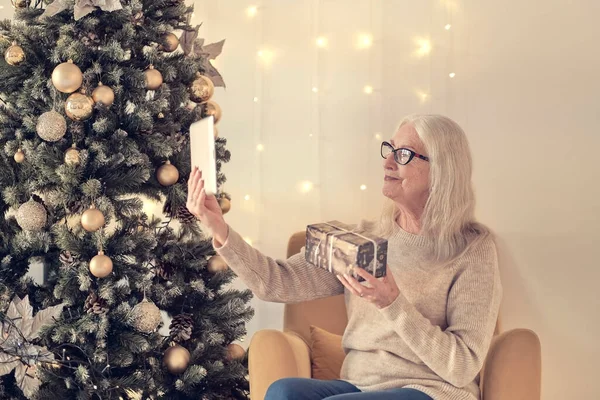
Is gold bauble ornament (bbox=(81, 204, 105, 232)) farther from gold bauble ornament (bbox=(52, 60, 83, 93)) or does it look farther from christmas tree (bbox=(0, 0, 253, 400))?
gold bauble ornament (bbox=(52, 60, 83, 93))

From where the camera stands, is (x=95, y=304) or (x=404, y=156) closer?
(x=95, y=304)

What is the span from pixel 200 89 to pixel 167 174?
259mm

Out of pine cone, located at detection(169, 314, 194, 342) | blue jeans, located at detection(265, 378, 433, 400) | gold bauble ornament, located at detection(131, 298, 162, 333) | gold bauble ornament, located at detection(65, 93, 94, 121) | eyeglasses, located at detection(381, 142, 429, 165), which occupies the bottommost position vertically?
blue jeans, located at detection(265, 378, 433, 400)

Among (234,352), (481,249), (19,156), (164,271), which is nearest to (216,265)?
(164,271)

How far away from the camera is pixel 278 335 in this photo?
1.89 meters

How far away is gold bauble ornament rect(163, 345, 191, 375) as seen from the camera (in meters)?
1.90

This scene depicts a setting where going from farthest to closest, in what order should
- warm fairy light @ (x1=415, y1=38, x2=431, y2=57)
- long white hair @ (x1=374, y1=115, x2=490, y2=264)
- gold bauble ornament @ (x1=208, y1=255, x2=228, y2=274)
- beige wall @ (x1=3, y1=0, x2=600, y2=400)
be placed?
warm fairy light @ (x1=415, y1=38, x2=431, y2=57), beige wall @ (x1=3, y1=0, x2=600, y2=400), gold bauble ornament @ (x1=208, y1=255, x2=228, y2=274), long white hair @ (x1=374, y1=115, x2=490, y2=264)

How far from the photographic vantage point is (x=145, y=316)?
1803 millimetres

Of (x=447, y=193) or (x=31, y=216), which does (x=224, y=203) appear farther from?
(x=447, y=193)

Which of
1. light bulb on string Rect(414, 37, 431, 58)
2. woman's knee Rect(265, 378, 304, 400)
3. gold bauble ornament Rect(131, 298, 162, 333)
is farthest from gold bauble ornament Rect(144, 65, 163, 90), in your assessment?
light bulb on string Rect(414, 37, 431, 58)

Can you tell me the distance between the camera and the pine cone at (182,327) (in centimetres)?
192

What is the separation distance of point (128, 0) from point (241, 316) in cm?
90

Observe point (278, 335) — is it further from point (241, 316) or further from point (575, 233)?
point (575, 233)

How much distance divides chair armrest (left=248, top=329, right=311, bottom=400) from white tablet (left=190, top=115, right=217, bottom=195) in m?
0.45
